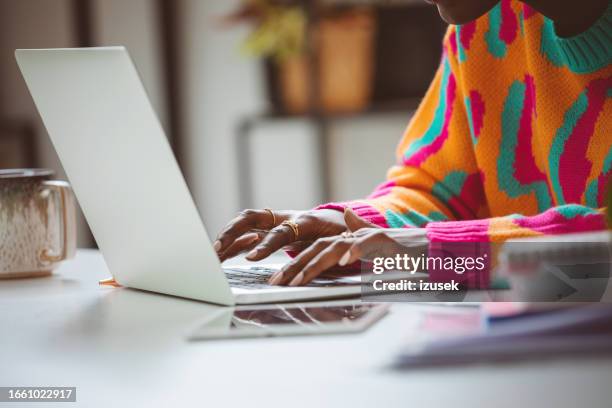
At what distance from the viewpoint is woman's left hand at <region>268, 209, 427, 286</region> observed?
0.75 m

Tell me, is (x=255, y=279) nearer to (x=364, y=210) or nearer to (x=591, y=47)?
(x=364, y=210)

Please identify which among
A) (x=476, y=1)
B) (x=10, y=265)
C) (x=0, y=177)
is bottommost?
(x=10, y=265)

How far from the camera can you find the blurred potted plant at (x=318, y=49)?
2658 mm

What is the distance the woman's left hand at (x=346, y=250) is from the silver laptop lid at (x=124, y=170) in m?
0.07

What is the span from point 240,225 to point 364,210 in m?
0.16

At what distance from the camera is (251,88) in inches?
122

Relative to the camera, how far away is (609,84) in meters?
0.98

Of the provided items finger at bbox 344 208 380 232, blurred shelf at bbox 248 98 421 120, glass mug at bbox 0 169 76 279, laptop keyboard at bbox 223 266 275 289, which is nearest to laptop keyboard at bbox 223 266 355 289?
laptop keyboard at bbox 223 266 275 289

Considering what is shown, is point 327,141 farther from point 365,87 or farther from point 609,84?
point 609,84

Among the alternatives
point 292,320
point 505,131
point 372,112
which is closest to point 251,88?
point 372,112

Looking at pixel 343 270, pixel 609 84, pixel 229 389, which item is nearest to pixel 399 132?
pixel 609 84

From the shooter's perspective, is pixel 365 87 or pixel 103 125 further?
pixel 365 87

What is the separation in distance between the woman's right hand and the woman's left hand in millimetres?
120

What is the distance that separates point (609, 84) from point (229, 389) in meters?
0.67
